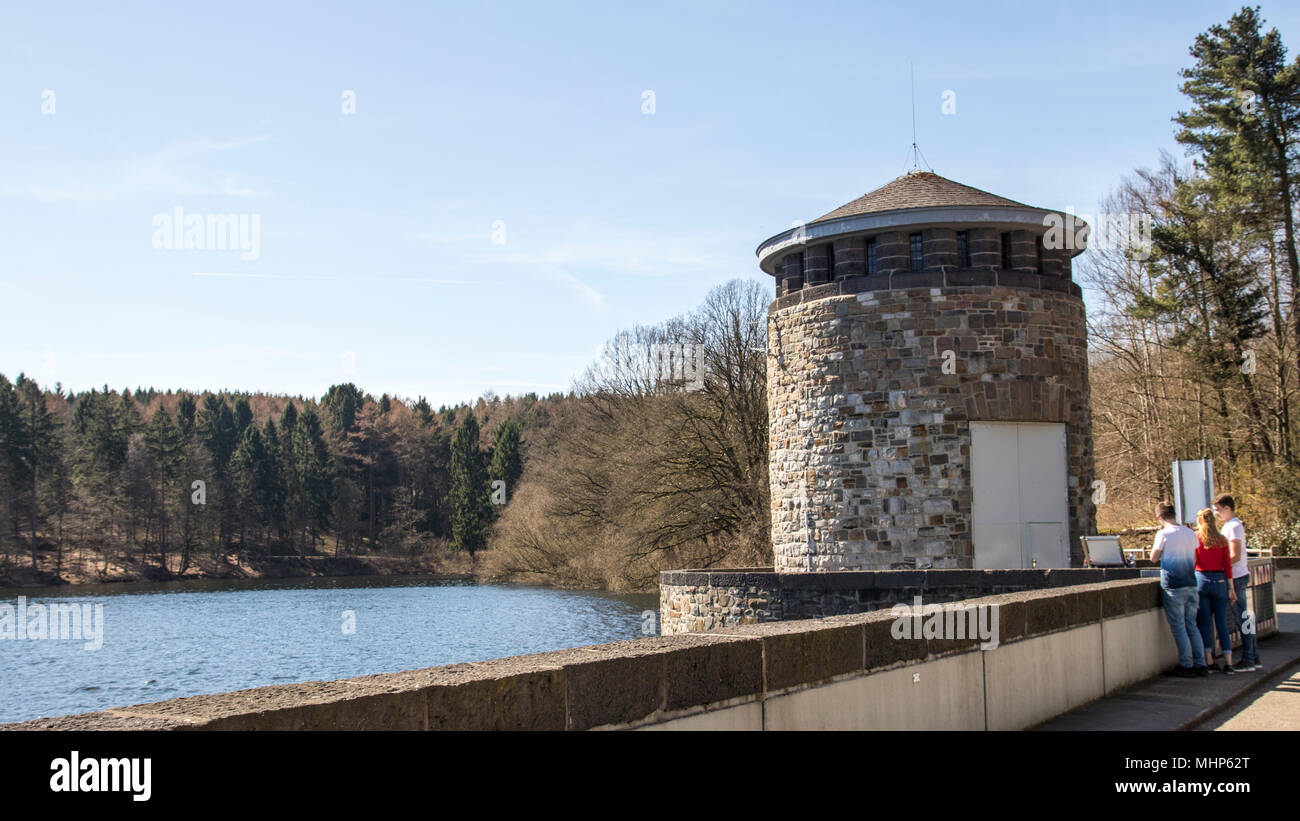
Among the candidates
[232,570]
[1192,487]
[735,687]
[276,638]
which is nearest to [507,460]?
[232,570]

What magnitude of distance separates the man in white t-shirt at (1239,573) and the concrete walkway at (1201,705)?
17 cm

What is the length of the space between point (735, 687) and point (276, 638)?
1175 inches

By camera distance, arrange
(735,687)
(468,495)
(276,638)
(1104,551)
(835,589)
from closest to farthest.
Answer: (735,687) < (1104,551) < (835,589) < (276,638) < (468,495)

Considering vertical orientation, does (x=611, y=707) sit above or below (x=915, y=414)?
below

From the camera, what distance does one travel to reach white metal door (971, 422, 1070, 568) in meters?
17.6

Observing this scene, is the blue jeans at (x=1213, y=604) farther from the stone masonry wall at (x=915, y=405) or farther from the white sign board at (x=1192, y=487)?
the stone masonry wall at (x=915, y=405)

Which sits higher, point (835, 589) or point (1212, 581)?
point (1212, 581)

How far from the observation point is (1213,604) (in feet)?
31.7

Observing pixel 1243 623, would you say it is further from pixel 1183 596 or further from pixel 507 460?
pixel 507 460

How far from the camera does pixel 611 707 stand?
3963mm
